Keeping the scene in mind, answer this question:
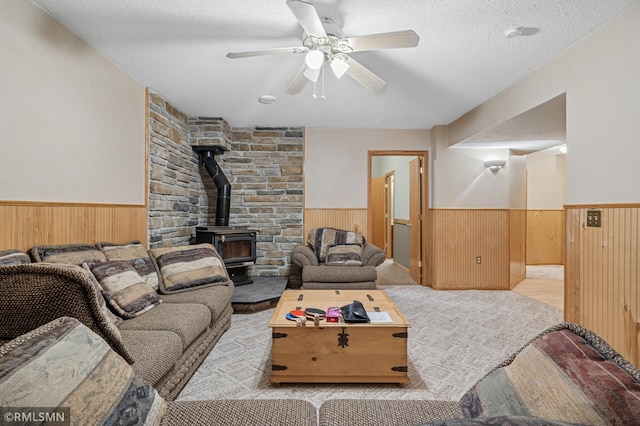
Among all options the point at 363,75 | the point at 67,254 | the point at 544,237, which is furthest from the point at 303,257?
the point at 544,237

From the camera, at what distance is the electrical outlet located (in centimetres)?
221

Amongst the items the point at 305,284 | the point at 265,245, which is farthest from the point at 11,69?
the point at 265,245

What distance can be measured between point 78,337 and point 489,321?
3.51 m

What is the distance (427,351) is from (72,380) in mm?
2441

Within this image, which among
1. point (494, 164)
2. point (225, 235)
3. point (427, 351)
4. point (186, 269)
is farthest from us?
point (494, 164)

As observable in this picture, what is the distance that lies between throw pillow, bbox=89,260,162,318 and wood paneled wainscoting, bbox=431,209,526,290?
3831mm

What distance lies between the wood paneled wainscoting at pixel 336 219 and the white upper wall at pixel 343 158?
94mm

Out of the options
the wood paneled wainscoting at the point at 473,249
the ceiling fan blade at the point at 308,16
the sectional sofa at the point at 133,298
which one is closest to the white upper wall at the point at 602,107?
→ the ceiling fan blade at the point at 308,16

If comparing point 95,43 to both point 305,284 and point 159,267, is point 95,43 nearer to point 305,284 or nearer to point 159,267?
point 159,267

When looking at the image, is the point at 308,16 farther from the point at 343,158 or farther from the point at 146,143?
the point at 343,158

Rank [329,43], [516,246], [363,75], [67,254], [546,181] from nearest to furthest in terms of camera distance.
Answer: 1. [67,254]
2. [329,43]
3. [363,75]
4. [516,246]
5. [546,181]

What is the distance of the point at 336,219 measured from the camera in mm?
4875

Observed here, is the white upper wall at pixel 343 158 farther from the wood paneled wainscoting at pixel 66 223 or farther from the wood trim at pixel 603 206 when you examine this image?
the wood trim at pixel 603 206

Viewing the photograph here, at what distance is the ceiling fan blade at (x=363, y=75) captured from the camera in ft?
7.52
